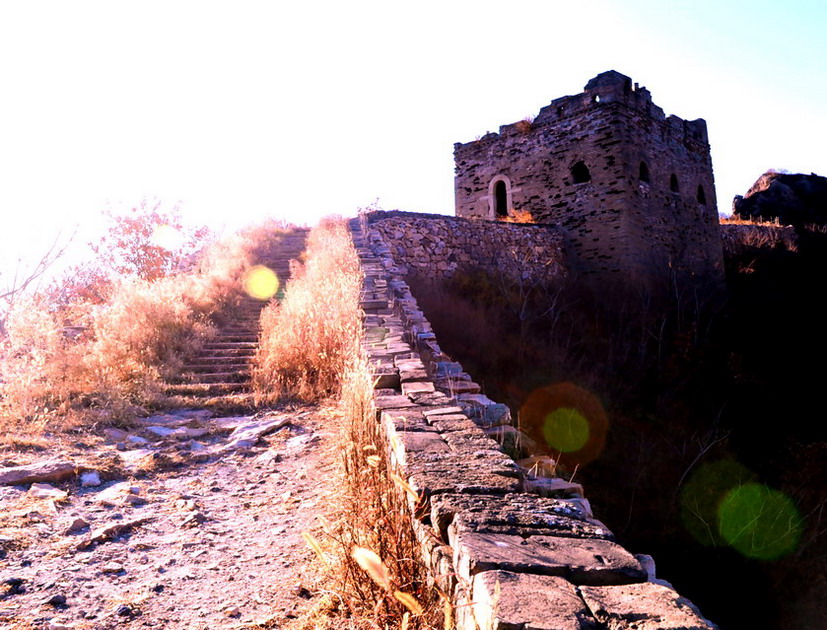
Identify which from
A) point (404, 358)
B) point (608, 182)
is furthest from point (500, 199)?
A: point (404, 358)

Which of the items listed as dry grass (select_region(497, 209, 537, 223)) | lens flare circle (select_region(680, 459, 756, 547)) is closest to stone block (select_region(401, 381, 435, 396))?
lens flare circle (select_region(680, 459, 756, 547))

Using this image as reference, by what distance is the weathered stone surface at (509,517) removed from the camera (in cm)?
180

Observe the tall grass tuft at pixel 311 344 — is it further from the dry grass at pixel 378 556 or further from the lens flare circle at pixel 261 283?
the lens flare circle at pixel 261 283

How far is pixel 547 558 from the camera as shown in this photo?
1.60m

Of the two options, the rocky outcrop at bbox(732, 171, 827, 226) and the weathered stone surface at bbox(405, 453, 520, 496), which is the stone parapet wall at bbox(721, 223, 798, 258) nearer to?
the rocky outcrop at bbox(732, 171, 827, 226)

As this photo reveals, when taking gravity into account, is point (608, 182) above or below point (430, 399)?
above

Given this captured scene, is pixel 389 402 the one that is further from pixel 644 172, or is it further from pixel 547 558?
pixel 644 172

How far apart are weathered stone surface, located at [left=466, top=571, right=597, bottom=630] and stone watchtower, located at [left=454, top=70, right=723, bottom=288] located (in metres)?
13.2

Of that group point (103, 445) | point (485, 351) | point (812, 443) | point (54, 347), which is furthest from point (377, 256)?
point (812, 443)

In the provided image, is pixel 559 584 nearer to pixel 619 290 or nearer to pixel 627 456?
pixel 627 456

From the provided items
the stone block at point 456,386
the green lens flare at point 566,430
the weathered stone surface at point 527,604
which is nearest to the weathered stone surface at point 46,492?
the stone block at point 456,386

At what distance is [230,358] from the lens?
22.1 ft

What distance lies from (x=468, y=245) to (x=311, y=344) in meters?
7.62

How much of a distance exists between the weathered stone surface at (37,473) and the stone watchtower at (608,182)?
1286 centimetres
